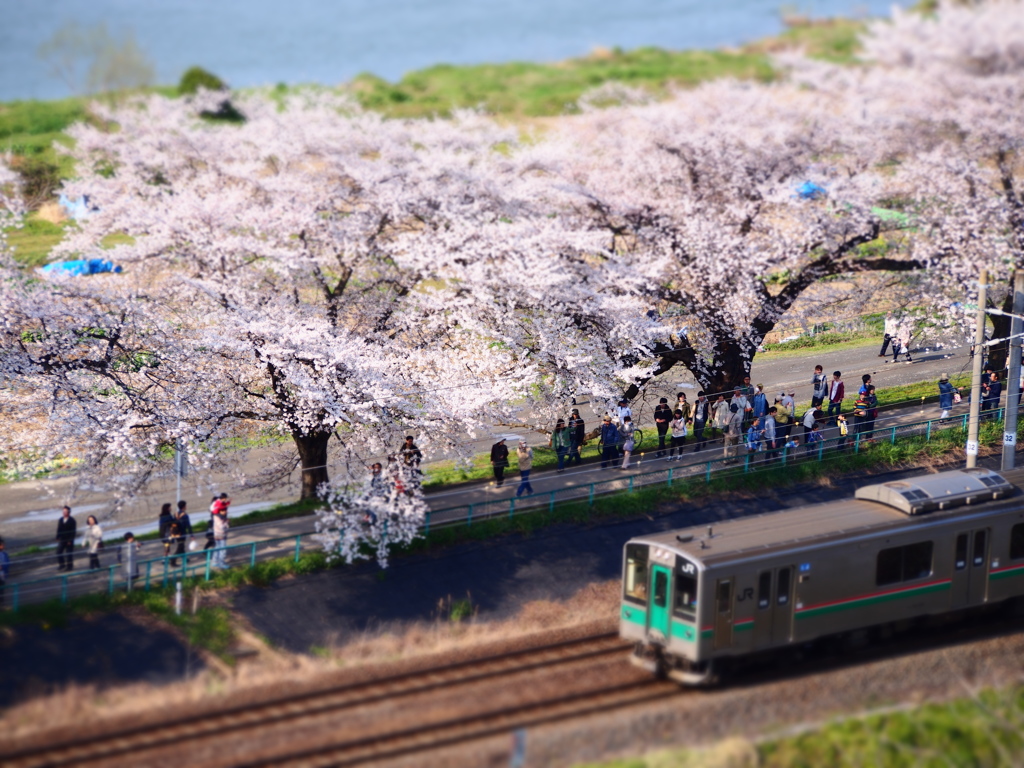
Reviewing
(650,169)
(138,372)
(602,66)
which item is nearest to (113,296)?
(138,372)

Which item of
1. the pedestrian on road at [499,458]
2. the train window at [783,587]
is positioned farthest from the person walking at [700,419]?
the train window at [783,587]

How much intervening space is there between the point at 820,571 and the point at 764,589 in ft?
3.96

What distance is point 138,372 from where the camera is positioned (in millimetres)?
25797

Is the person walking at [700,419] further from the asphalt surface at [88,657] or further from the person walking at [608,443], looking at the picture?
the asphalt surface at [88,657]

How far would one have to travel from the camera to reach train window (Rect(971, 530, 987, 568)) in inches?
822

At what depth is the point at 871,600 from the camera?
19.9m

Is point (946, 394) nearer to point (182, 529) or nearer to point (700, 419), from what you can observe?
point (700, 419)

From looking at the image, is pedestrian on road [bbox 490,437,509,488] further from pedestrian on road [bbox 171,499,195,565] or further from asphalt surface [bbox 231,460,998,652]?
pedestrian on road [bbox 171,499,195,565]

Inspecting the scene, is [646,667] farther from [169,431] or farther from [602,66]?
[602,66]

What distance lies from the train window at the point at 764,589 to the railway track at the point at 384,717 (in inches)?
88.6

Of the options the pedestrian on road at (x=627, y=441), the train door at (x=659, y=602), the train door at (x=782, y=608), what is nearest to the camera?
the train door at (x=659, y=602)

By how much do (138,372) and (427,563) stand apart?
8.46m

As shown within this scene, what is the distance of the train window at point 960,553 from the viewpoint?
20688 millimetres

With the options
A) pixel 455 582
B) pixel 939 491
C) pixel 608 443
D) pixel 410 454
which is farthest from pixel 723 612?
pixel 608 443
